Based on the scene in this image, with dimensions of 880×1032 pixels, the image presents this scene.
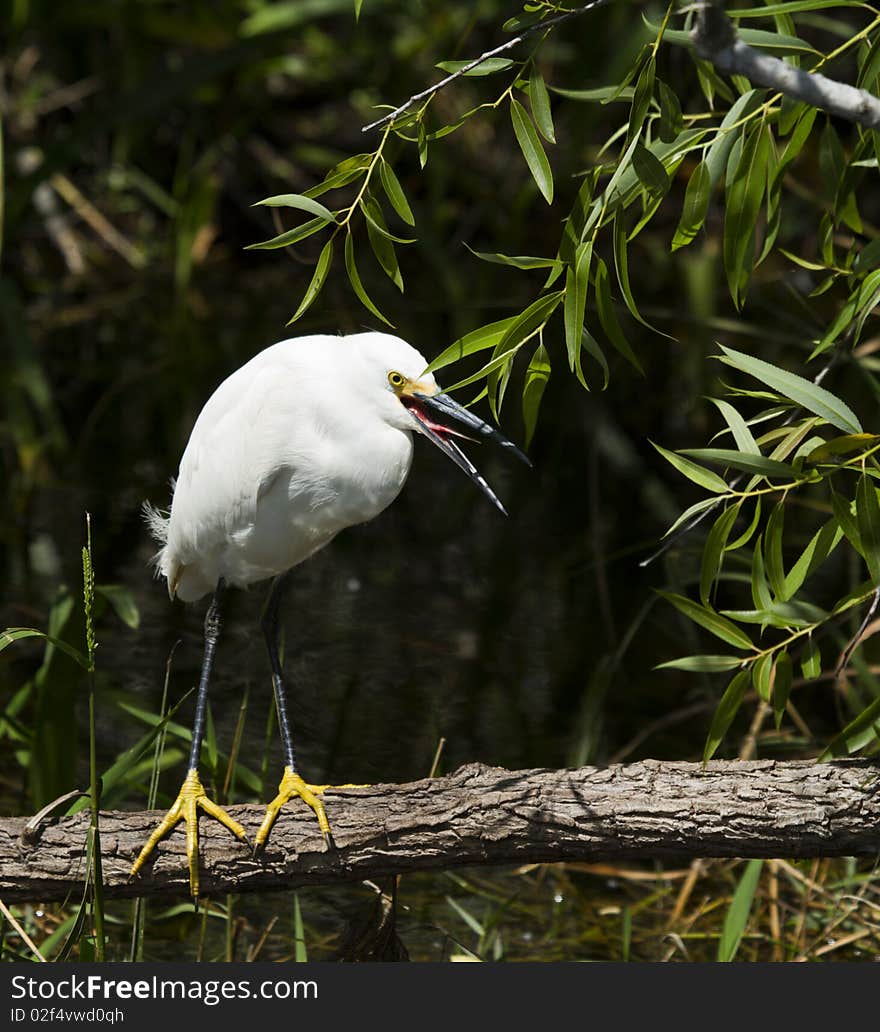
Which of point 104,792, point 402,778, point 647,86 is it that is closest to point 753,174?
point 647,86

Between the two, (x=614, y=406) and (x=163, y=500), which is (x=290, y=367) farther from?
(x=614, y=406)

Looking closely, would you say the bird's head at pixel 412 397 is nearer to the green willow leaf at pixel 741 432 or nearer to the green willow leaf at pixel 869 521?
the green willow leaf at pixel 741 432

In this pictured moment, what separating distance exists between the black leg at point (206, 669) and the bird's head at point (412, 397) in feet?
2.12

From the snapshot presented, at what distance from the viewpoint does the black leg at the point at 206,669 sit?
8.40 feet

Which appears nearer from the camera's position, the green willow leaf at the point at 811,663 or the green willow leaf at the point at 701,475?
the green willow leaf at the point at 701,475

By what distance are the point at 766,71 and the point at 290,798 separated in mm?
1456

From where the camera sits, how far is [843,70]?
7195 millimetres

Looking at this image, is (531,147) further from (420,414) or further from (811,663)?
(811,663)

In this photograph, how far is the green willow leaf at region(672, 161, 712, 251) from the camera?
1.87 meters

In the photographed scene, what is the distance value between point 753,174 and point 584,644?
8.53 feet

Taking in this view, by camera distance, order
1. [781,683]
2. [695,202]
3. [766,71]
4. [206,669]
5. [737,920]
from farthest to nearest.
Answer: [206,669] < [737,920] < [781,683] < [695,202] < [766,71]

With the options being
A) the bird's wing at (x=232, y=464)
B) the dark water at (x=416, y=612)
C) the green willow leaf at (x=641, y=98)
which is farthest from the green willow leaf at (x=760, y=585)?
the dark water at (x=416, y=612)

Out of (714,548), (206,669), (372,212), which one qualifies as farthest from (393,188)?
(206,669)

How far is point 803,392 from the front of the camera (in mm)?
1926
